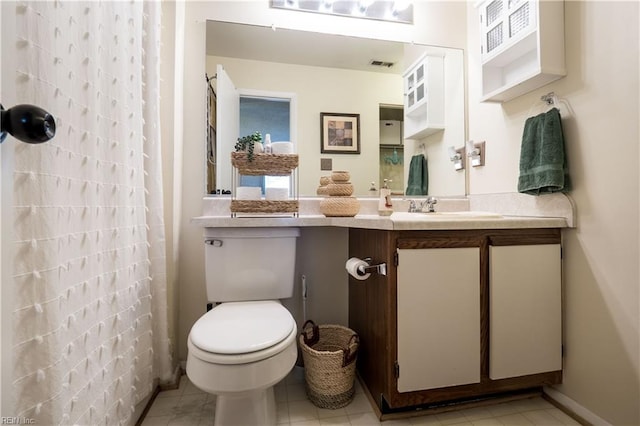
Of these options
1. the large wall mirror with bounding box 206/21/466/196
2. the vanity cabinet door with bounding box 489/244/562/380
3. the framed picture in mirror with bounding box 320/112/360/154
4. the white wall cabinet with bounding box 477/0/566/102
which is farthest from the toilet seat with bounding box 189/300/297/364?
the white wall cabinet with bounding box 477/0/566/102

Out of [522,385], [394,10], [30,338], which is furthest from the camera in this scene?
[394,10]

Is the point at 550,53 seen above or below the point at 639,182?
above

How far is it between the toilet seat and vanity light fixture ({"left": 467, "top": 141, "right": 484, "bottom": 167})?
1436 millimetres

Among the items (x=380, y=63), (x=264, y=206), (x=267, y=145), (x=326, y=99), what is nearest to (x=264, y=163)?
(x=267, y=145)

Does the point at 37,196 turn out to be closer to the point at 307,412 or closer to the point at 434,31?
the point at 307,412

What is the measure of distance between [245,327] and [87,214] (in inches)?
24.2

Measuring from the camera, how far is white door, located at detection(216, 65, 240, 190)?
165cm

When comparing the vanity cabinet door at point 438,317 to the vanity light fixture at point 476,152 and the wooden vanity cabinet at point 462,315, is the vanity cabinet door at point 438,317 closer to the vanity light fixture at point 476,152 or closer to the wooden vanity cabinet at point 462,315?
the wooden vanity cabinet at point 462,315

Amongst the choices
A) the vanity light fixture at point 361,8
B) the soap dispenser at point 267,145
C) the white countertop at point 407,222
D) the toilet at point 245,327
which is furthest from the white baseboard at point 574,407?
the vanity light fixture at point 361,8

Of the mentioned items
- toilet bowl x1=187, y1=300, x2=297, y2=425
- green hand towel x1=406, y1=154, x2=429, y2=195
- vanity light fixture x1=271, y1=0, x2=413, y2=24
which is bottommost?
toilet bowl x1=187, y1=300, x2=297, y2=425

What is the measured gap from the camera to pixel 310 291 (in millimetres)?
1718

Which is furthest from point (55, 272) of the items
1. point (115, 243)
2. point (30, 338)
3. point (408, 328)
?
point (408, 328)

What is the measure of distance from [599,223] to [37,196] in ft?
5.86

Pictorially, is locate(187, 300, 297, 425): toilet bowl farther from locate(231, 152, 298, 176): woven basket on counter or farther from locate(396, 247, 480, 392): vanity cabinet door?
locate(231, 152, 298, 176): woven basket on counter
